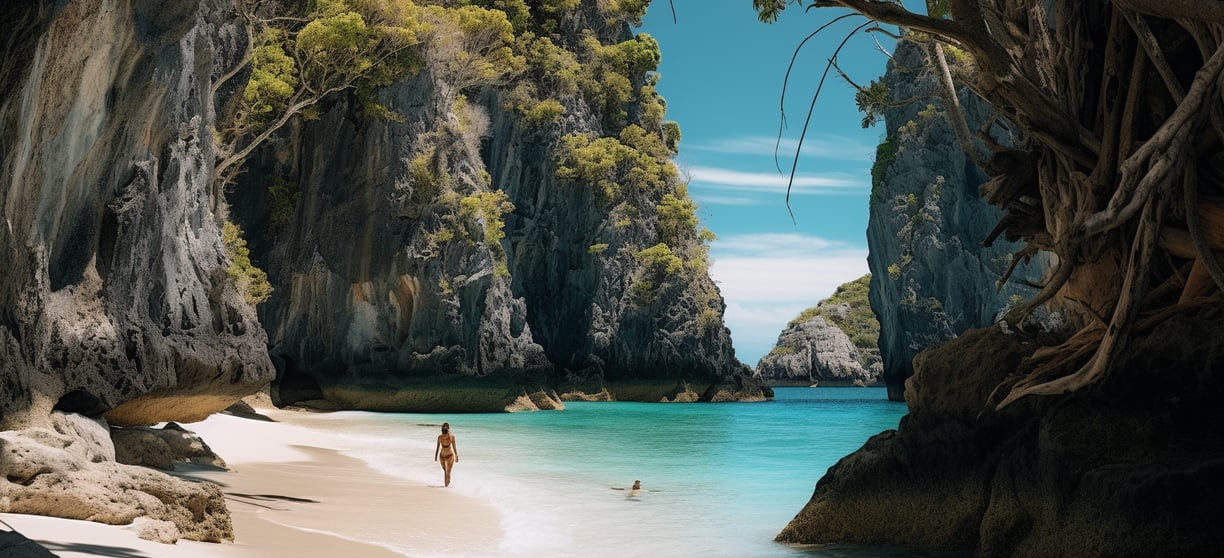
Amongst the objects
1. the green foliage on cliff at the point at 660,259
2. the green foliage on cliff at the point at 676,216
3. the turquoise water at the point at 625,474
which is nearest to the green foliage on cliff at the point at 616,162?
the green foliage on cliff at the point at 676,216

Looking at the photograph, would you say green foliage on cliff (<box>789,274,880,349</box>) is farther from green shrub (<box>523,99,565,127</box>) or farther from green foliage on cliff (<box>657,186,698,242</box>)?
green shrub (<box>523,99,565,127</box>)

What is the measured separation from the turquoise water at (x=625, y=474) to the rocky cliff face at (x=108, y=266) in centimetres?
254

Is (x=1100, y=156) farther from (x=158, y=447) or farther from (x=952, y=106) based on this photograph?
(x=158, y=447)

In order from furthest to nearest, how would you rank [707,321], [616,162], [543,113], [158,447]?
[707,321] < [616,162] < [543,113] < [158,447]

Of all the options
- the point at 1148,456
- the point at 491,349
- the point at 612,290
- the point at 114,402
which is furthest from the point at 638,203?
the point at 1148,456

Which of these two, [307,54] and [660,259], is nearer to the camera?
[307,54]

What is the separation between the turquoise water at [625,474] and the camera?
9031mm

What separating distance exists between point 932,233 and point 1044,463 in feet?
177

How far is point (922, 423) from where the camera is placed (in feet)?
23.1

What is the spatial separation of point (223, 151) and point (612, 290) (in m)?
27.1


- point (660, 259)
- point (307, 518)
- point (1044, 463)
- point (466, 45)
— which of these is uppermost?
point (466, 45)

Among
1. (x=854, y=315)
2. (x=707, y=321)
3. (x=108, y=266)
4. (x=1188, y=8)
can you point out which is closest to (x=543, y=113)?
(x=707, y=321)

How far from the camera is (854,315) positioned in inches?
4604

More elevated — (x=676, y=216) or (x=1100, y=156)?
(x=676, y=216)
